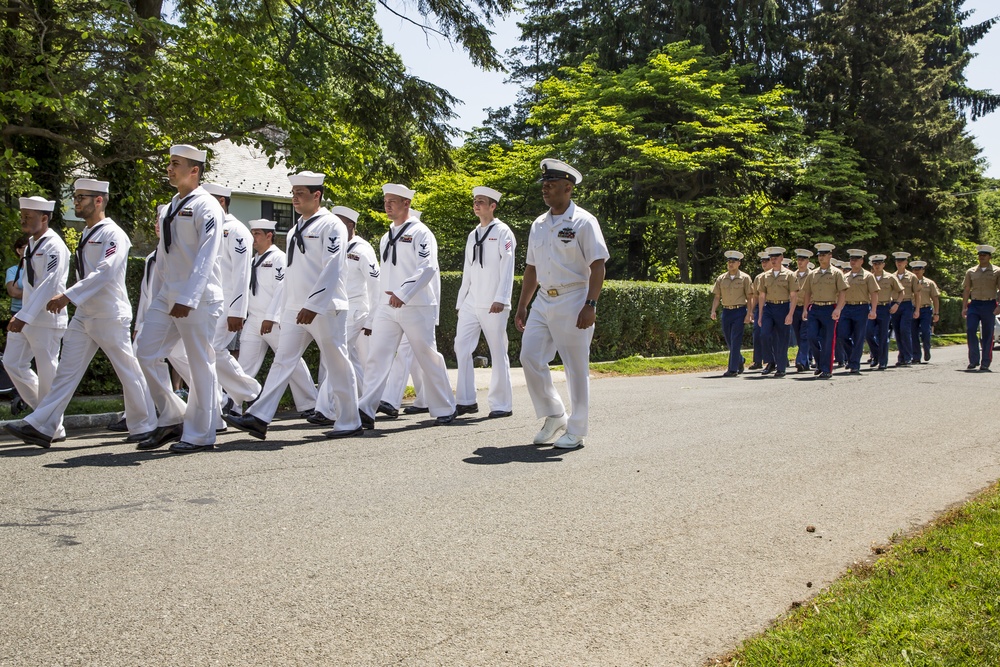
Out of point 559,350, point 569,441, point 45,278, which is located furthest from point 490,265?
point 45,278

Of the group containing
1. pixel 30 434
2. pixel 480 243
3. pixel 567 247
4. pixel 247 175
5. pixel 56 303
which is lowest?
pixel 30 434

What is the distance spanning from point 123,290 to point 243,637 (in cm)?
534

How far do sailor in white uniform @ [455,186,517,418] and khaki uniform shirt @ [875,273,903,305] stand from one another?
10.9 meters

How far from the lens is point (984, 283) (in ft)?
57.5

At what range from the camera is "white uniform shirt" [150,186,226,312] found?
755 centimetres

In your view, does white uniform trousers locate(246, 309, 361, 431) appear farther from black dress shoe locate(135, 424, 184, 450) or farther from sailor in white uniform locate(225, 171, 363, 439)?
black dress shoe locate(135, 424, 184, 450)

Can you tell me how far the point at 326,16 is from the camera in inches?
654

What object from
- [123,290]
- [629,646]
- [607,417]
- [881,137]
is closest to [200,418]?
[123,290]

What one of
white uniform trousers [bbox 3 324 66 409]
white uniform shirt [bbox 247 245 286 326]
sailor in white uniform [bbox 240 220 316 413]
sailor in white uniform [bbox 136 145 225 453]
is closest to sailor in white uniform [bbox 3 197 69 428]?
white uniform trousers [bbox 3 324 66 409]

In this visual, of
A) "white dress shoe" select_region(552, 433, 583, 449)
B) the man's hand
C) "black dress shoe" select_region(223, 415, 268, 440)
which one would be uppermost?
the man's hand

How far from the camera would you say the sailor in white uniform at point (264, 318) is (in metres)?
10.5

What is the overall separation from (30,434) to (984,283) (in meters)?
15.5

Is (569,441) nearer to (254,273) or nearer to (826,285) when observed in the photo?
(254,273)

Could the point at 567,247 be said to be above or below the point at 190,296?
above
